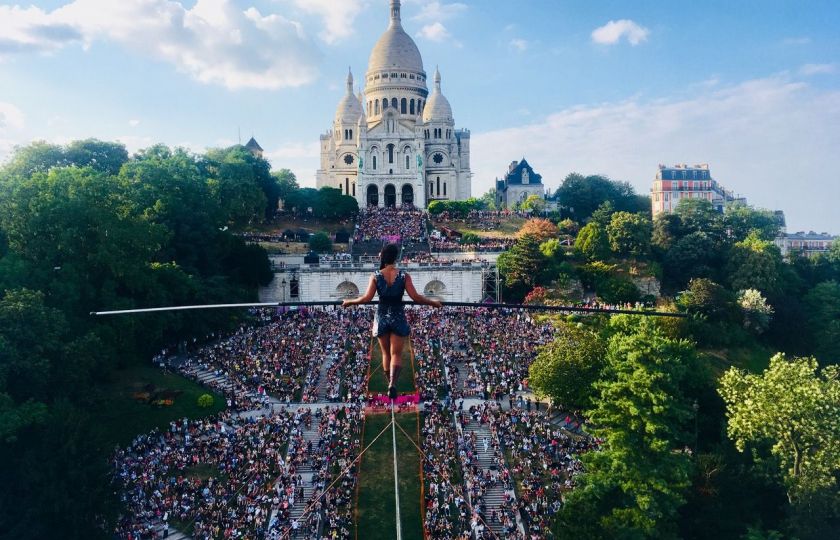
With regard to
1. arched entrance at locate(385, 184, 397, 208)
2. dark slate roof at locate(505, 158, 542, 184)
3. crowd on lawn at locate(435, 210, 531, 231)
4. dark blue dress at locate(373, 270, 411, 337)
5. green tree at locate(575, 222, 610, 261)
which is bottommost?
dark blue dress at locate(373, 270, 411, 337)

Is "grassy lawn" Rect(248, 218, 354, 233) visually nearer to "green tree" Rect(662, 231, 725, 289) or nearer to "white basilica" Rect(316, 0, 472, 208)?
"white basilica" Rect(316, 0, 472, 208)

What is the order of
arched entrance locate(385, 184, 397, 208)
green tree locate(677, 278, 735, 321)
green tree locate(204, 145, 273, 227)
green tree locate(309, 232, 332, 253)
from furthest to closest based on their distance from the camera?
arched entrance locate(385, 184, 397, 208) → green tree locate(309, 232, 332, 253) → green tree locate(204, 145, 273, 227) → green tree locate(677, 278, 735, 321)

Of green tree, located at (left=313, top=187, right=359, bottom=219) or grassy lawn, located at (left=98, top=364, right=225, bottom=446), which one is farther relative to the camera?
green tree, located at (left=313, top=187, right=359, bottom=219)

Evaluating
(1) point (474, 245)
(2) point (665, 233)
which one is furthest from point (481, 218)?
(2) point (665, 233)

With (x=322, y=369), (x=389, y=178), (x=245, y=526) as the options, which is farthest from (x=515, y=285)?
(x=389, y=178)

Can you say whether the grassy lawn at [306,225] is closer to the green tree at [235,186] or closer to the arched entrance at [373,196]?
the green tree at [235,186]

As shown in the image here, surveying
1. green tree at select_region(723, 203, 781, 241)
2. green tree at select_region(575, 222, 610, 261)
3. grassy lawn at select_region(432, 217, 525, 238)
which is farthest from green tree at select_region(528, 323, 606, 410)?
green tree at select_region(723, 203, 781, 241)
